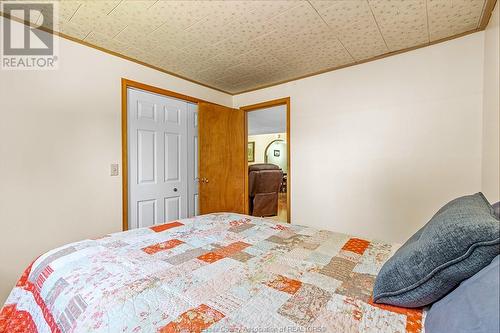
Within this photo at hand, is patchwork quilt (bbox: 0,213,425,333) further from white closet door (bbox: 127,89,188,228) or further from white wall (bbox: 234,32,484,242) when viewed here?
white closet door (bbox: 127,89,188,228)

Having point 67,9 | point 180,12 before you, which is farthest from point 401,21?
point 67,9

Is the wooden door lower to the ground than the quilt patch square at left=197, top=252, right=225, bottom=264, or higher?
higher

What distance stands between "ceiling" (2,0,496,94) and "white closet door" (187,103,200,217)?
0.77m

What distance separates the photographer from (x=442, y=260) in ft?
2.20

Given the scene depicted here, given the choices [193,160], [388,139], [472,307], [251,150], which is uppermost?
[251,150]

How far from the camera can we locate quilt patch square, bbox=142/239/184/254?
126cm

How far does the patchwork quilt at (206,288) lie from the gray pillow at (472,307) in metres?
0.10

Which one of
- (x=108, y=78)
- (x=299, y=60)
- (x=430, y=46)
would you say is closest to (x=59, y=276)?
(x=108, y=78)

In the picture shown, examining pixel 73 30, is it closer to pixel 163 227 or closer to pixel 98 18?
pixel 98 18

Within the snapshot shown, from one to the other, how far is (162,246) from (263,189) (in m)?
3.51

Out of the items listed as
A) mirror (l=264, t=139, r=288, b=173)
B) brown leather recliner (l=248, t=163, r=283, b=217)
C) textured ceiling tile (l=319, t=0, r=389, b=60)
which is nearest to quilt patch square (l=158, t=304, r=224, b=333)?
textured ceiling tile (l=319, t=0, r=389, b=60)

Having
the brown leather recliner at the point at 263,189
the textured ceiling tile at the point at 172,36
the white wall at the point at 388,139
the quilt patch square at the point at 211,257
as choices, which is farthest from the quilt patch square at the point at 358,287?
the brown leather recliner at the point at 263,189

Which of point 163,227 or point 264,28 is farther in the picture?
point 264,28

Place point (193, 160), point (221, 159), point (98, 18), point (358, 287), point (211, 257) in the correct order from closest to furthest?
1. point (358, 287)
2. point (211, 257)
3. point (98, 18)
4. point (193, 160)
5. point (221, 159)
